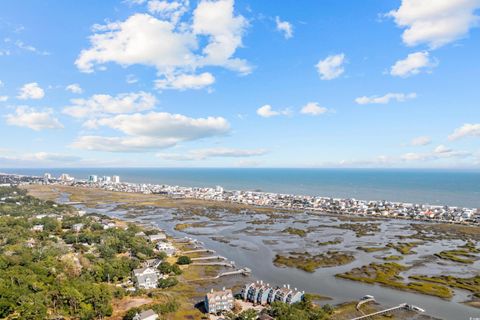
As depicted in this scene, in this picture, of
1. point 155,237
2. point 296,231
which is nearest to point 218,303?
point 155,237

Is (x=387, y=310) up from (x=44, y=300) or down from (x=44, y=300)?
down

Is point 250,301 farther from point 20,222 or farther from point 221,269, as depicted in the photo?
point 20,222

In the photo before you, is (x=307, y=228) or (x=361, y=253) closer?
(x=361, y=253)

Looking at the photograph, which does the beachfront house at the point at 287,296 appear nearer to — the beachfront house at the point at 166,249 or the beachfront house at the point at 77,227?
the beachfront house at the point at 166,249

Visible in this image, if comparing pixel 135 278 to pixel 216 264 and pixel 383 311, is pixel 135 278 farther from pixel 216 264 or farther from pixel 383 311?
pixel 383 311

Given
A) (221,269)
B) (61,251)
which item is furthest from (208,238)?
(61,251)

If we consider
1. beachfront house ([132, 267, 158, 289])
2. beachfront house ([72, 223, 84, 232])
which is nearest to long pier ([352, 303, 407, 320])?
beachfront house ([132, 267, 158, 289])

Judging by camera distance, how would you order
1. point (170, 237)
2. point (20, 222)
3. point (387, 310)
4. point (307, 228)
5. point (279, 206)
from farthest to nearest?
point (279, 206) → point (307, 228) → point (170, 237) → point (20, 222) → point (387, 310)

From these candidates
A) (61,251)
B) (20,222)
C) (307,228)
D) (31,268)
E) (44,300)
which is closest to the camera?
(44,300)
